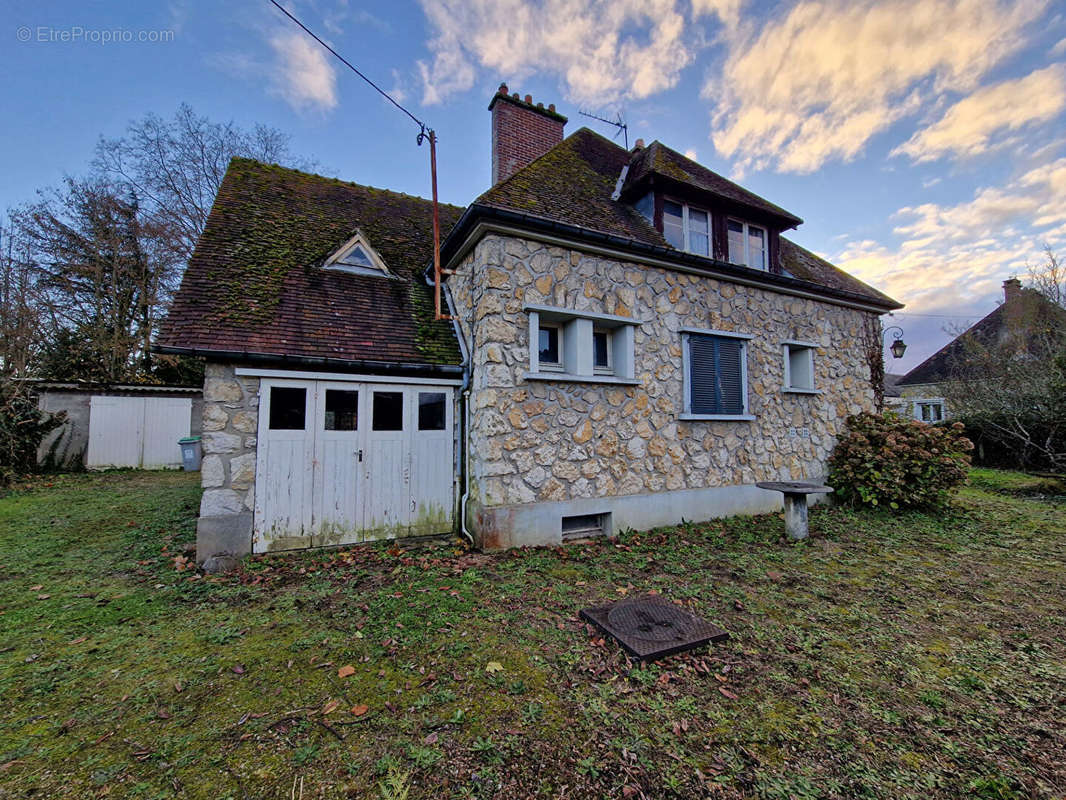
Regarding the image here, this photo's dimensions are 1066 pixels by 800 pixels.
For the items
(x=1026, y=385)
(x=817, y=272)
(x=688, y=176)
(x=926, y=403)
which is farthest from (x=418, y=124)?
(x=926, y=403)

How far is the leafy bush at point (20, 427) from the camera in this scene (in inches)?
444

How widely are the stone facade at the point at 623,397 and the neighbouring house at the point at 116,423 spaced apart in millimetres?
12727

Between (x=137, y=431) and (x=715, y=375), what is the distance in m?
17.6

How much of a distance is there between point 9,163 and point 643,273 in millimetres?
13704

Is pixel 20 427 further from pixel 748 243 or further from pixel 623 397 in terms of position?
pixel 748 243

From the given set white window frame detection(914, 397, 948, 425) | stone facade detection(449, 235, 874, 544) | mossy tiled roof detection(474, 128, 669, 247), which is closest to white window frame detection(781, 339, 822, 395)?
stone facade detection(449, 235, 874, 544)

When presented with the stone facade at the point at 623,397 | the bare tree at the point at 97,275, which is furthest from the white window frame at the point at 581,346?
the bare tree at the point at 97,275

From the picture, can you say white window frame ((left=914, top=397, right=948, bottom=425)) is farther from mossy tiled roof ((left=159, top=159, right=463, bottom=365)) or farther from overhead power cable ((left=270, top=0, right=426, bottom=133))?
overhead power cable ((left=270, top=0, right=426, bottom=133))

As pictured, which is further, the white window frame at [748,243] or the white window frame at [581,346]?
the white window frame at [748,243]

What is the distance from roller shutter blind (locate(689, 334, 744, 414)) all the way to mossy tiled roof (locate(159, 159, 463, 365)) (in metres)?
4.15

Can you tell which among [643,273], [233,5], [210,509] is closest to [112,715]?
[210,509]

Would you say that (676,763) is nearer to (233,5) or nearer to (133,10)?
(233,5)

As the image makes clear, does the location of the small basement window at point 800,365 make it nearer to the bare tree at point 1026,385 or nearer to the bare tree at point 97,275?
the bare tree at point 1026,385

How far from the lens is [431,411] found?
6.49 m
